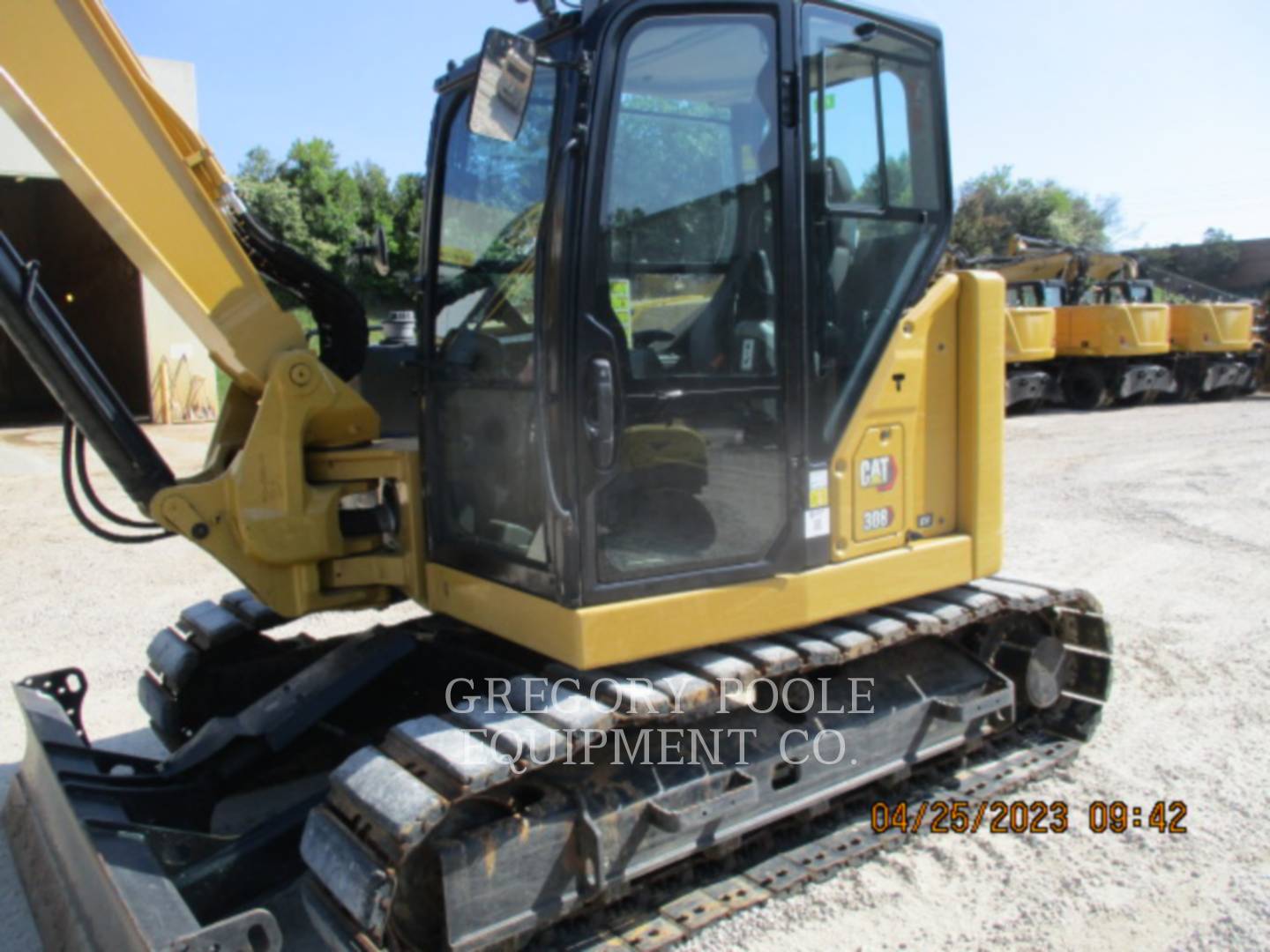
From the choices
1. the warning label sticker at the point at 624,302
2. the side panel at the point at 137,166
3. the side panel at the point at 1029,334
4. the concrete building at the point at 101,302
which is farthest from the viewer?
the side panel at the point at 1029,334

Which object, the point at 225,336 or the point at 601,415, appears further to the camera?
the point at 225,336

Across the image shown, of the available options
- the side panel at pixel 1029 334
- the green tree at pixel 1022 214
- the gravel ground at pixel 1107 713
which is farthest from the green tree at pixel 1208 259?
the gravel ground at pixel 1107 713

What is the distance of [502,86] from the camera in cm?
254

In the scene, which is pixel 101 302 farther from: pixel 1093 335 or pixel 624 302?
pixel 624 302

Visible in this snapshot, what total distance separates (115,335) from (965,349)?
19736 millimetres

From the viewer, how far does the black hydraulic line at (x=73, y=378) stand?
3205 mm

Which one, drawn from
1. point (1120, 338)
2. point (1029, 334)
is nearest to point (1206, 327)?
point (1120, 338)

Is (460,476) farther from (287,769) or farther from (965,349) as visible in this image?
(965,349)

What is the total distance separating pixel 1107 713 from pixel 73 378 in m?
4.48

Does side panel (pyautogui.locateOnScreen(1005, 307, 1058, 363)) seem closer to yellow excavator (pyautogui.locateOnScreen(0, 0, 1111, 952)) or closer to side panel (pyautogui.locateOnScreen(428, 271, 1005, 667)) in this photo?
side panel (pyautogui.locateOnScreen(428, 271, 1005, 667))

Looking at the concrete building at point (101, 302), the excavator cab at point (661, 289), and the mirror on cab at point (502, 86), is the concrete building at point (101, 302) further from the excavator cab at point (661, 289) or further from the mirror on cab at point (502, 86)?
the mirror on cab at point (502, 86)

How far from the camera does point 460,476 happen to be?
11.1 feet

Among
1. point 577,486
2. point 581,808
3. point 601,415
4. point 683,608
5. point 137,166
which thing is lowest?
point 581,808

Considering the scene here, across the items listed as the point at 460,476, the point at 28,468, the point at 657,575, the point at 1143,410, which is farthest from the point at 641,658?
the point at 1143,410
